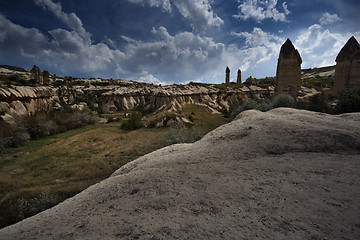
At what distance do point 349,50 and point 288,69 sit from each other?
5558 millimetres

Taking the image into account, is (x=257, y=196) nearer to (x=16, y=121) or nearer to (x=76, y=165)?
(x=76, y=165)

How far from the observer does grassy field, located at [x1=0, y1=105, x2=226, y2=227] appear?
710cm

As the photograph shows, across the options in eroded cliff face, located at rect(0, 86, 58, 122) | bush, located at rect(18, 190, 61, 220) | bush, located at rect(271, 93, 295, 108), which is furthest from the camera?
bush, located at rect(271, 93, 295, 108)

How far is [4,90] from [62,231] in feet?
67.8

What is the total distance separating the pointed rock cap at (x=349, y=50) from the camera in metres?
16.6

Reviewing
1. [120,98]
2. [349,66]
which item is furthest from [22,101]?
[349,66]

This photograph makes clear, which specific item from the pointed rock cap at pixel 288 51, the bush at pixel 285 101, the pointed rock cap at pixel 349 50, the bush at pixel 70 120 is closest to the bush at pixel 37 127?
the bush at pixel 70 120

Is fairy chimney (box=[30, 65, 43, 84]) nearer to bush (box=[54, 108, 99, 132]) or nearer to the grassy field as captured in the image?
bush (box=[54, 108, 99, 132])

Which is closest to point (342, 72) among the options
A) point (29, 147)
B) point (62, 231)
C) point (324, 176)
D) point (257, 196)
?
point (324, 176)

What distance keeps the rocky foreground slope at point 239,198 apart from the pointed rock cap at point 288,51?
58.2 ft

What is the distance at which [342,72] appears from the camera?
17359 mm

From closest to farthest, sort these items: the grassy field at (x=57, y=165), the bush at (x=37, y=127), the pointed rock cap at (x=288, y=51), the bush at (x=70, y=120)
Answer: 1. the grassy field at (x=57, y=165)
2. the bush at (x=37, y=127)
3. the pointed rock cap at (x=288, y=51)
4. the bush at (x=70, y=120)

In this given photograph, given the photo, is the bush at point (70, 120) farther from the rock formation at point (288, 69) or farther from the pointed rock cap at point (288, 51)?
the pointed rock cap at point (288, 51)

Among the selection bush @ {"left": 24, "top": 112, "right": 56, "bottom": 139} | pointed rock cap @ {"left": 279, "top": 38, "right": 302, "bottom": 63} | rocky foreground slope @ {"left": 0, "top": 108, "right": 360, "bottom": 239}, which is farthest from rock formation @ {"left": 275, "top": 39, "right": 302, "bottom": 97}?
bush @ {"left": 24, "top": 112, "right": 56, "bottom": 139}
